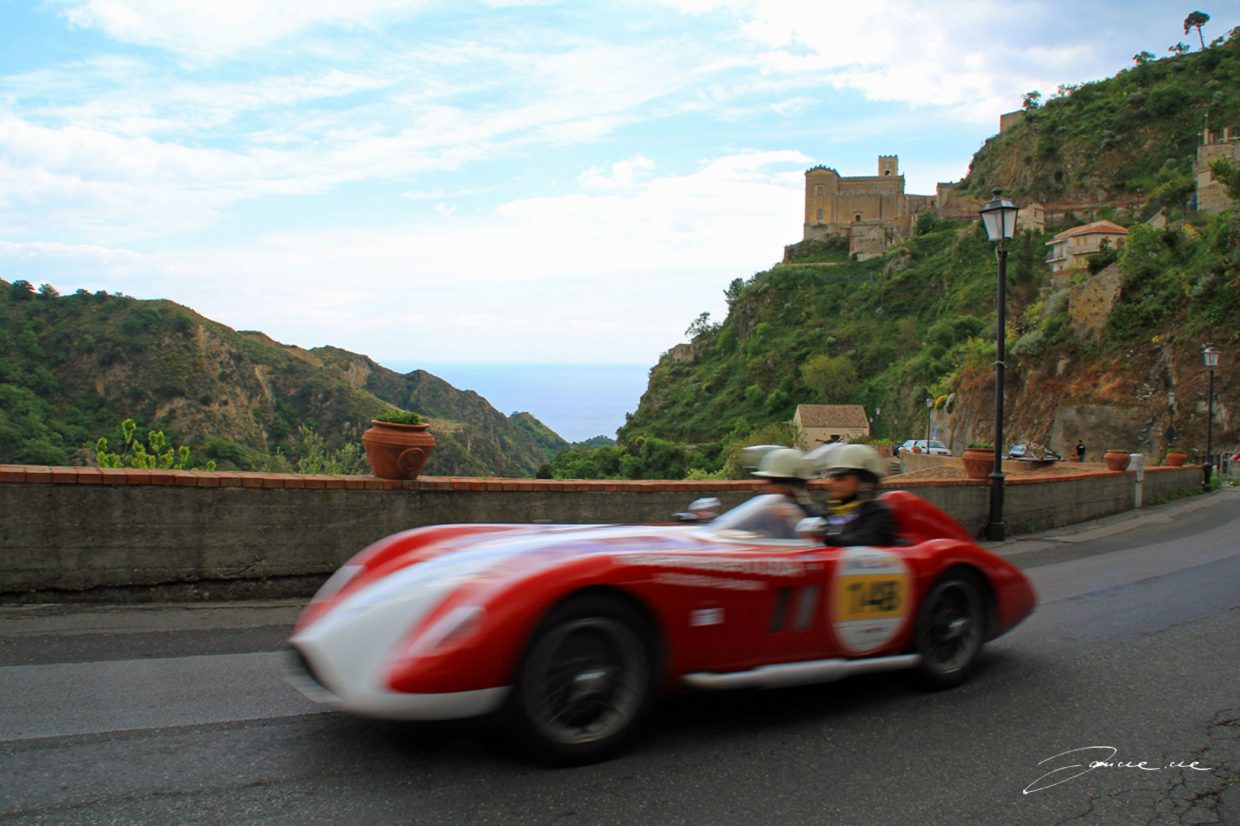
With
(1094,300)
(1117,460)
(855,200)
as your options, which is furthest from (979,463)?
(855,200)

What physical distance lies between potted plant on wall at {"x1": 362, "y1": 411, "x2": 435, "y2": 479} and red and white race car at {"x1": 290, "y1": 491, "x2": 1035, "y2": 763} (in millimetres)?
3014

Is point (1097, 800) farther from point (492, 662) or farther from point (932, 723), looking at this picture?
point (492, 662)

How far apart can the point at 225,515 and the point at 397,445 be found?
1429 millimetres

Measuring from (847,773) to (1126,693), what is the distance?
7.14ft

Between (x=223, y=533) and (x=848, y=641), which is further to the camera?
(x=223, y=533)

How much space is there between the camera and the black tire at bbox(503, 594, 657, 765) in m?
3.34

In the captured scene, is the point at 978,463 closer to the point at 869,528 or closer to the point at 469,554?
the point at 869,528

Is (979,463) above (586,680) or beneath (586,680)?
above

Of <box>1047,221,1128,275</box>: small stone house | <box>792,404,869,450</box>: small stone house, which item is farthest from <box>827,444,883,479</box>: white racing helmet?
<box>792,404,869,450</box>: small stone house

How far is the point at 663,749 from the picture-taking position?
370 cm

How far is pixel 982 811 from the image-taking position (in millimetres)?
3170

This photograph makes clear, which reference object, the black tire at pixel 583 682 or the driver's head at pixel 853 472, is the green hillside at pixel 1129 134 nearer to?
the driver's head at pixel 853 472

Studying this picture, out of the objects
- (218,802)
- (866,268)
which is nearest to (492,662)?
(218,802)

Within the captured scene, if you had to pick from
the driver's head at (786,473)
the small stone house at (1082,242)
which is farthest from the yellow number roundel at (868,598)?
the small stone house at (1082,242)
